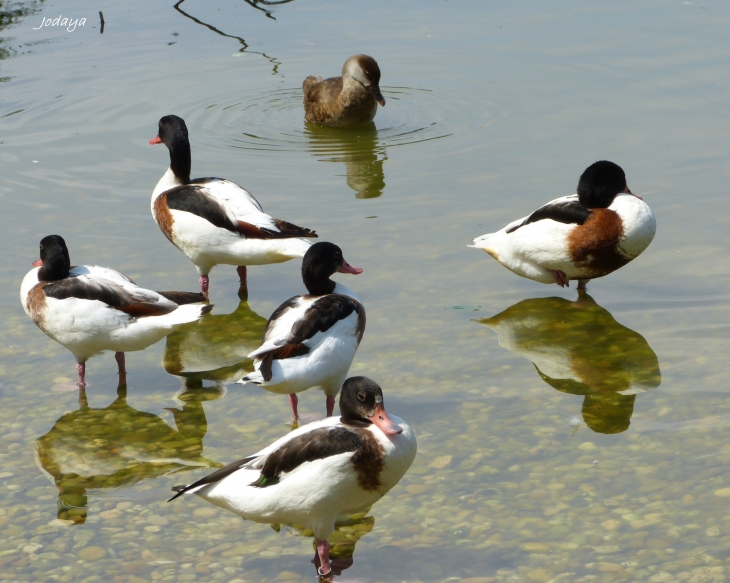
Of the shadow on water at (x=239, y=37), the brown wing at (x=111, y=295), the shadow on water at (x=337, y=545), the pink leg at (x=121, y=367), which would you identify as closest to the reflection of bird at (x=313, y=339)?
the shadow on water at (x=337, y=545)

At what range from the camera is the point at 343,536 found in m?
5.53

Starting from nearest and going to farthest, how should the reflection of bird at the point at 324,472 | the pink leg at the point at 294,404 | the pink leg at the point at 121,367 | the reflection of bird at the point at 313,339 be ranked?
the reflection of bird at the point at 324,472
the reflection of bird at the point at 313,339
the pink leg at the point at 294,404
the pink leg at the point at 121,367

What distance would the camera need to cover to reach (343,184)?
11336 millimetres

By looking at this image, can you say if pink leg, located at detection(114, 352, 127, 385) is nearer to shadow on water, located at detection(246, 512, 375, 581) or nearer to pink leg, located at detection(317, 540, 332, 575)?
shadow on water, located at detection(246, 512, 375, 581)

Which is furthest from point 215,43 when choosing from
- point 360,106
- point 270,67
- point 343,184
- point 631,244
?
point 631,244

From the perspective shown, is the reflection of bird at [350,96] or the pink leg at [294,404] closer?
the pink leg at [294,404]

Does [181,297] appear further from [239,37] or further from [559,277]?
[239,37]

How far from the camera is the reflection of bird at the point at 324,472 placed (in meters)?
4.98

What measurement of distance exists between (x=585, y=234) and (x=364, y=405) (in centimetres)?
364

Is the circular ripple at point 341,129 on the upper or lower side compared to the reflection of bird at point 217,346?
upper

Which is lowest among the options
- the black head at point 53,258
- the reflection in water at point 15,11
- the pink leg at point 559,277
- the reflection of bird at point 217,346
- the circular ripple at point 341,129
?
the reflection of bird at point 217,346

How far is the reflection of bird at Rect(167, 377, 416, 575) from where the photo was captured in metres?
4.98

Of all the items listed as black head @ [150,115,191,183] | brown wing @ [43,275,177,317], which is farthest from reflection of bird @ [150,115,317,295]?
brown wing @ [43,275,177,317]

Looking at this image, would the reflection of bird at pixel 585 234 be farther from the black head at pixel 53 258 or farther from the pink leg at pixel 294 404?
the black head at pixel 53 258
